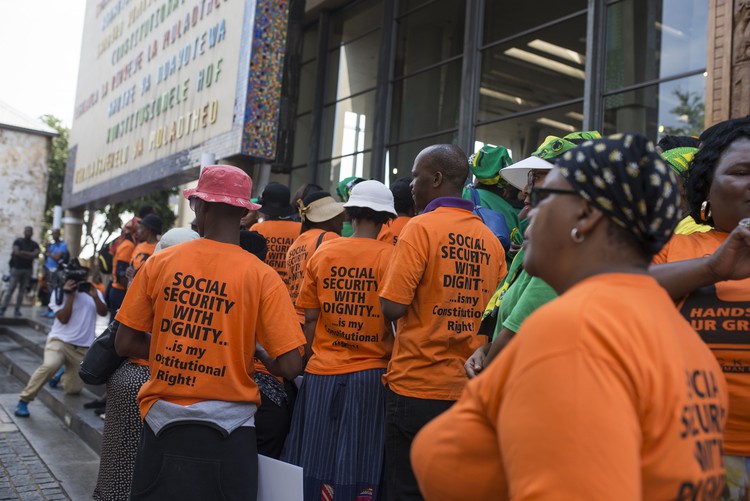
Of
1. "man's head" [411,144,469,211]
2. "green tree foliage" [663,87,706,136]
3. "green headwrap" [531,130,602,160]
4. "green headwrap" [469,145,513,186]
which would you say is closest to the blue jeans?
"green tree foliage" [663,87,706,136]

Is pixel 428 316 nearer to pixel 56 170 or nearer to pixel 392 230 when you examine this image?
pixel 392 230

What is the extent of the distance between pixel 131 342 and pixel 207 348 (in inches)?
16.4

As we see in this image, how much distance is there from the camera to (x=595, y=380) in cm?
110

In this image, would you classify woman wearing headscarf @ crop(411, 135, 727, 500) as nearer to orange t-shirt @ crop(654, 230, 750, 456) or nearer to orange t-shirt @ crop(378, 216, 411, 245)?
orange t-shirt @ crop(654, 230, 750, 456)

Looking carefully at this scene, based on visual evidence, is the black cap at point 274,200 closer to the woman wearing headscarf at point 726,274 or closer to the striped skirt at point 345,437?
the striped skirt at point 345,437

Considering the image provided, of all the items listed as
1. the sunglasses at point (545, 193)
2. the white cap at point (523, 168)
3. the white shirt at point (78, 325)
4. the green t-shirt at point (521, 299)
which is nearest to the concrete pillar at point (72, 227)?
the white shirt at point (78, 325)

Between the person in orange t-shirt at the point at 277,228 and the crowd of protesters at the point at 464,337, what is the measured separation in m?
0.02

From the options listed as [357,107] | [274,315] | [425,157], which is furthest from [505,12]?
[274,315]

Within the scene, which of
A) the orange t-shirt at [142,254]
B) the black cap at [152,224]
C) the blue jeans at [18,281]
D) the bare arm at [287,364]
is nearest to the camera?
the bare arm at [287,364]

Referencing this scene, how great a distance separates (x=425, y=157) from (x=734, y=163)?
5.67 feet

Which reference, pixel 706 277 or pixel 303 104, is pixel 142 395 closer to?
pixel 706 277

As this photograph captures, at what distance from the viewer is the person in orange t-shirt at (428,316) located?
10.7 feet

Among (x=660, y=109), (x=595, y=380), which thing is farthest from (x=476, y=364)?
(x=660, y=109)

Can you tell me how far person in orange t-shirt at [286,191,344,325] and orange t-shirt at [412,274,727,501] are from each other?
312 centimetres
